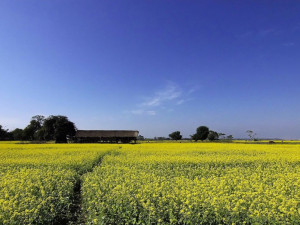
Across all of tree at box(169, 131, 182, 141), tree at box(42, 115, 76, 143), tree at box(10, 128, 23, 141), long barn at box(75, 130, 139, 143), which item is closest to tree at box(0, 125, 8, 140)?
tree at box(10, 128, 23, 141)

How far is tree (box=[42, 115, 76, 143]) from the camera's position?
7194cm

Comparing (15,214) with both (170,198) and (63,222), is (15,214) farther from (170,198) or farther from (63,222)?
(170,198)

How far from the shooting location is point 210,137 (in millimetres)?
107750

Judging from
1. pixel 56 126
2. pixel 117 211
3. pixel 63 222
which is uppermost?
pixel 56 126

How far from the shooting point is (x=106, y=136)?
211 feet

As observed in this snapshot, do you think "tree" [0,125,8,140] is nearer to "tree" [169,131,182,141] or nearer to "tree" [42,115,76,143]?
"tree" [42,115,76,143]

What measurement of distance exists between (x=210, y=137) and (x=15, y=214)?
108493 mm

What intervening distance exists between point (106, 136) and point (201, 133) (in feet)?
191

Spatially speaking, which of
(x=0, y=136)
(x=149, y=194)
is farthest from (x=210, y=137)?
(x=149, y=194)

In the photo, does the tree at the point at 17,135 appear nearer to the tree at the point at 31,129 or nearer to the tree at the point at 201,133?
the tree at the point at 31,129

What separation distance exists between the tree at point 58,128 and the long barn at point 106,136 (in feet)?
29.8

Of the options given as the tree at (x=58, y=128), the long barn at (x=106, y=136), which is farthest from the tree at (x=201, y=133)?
the tree at (x=58, y=128)

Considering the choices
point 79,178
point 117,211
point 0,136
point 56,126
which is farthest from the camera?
point 0,136

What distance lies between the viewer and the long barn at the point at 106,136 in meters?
64.3
